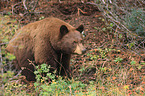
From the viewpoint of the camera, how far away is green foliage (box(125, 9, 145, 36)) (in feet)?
19.7

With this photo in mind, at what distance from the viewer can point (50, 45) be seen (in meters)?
5.67

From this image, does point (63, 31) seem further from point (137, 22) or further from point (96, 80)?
point (137, 22)

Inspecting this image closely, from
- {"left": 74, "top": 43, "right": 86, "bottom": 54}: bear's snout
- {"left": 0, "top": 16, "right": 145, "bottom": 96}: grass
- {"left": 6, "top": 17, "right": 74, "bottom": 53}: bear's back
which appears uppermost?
{"left": 6, "top": 17, "right": 74, "bottom": 53}: bear's back

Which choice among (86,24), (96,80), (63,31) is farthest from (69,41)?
(86,24)

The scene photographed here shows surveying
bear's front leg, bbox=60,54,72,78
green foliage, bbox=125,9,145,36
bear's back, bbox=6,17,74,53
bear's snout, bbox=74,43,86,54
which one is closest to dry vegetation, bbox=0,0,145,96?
green foliage, bbox=125,9,145,36

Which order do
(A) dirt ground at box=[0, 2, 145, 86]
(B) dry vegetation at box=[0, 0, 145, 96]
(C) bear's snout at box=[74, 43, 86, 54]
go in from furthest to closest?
(A) dirt ground at box=[0, 2, 145, 86]
(C) bear's snout at box=[74, 43, 86, 54]
(B) dry vegetation at box=[0, 0, 145, 96]

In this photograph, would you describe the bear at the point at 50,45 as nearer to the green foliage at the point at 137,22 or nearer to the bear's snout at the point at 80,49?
the bear's snout at the point at 80,49

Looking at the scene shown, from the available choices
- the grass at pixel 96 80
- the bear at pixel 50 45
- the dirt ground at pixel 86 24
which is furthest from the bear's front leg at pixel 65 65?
the dirt ground at pixel 86 24

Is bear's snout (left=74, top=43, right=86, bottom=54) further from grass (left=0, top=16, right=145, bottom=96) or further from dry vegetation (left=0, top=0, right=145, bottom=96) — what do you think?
grass (left=0, top=16, right=145, bottom=96)

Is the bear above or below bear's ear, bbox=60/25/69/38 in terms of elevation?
below

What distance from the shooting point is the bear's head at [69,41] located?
211 inches

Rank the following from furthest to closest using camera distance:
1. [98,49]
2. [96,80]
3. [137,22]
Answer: [98,49] → [137,22] → [96,80]

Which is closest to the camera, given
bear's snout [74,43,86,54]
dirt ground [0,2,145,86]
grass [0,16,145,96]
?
grass [0,16,145,96]

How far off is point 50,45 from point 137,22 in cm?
277
